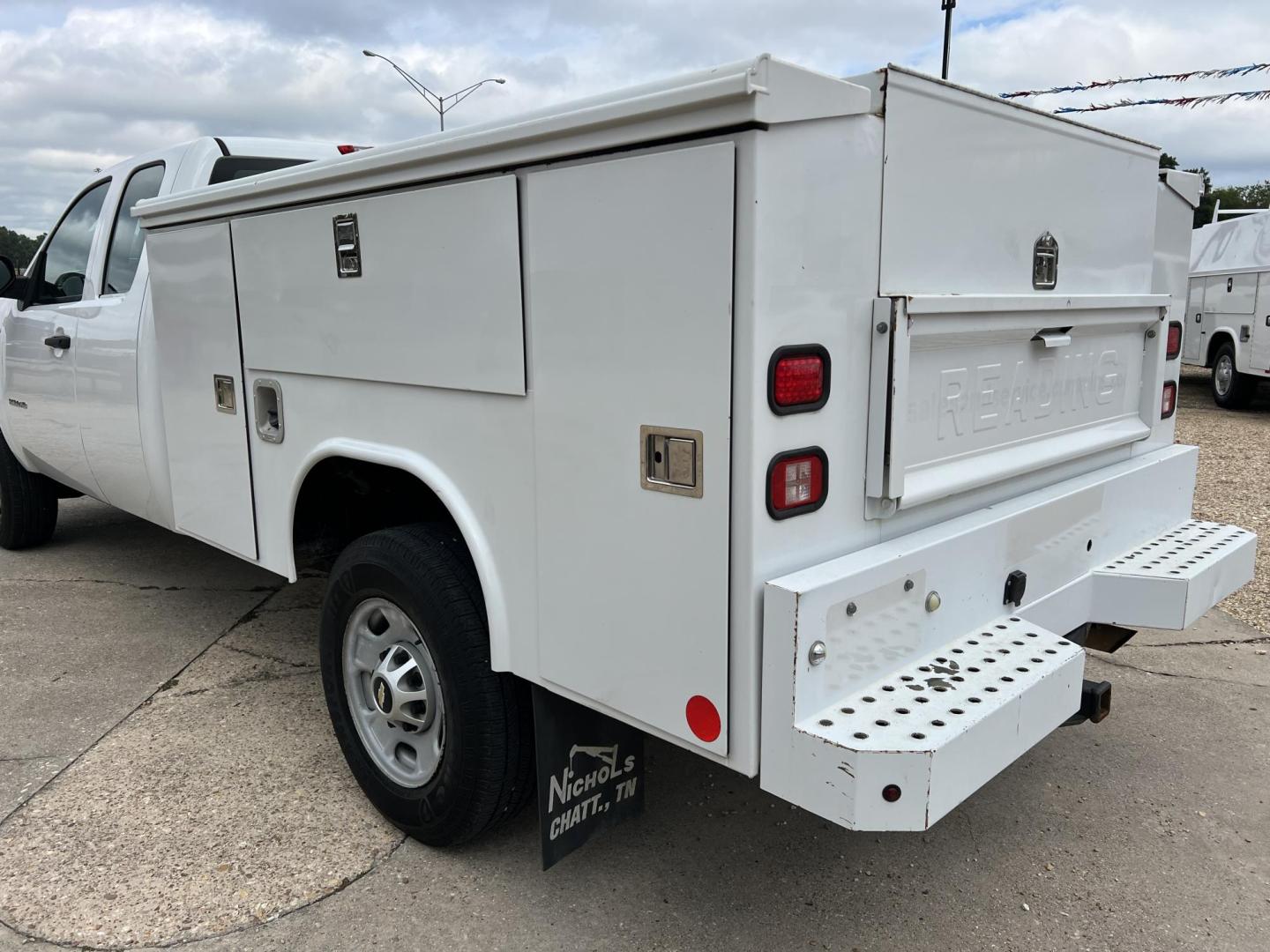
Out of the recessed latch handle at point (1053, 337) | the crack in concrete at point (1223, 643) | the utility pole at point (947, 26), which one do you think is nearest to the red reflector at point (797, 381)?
the recessed latch handle at point (1053, 337)

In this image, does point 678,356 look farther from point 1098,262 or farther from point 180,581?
point 180,581

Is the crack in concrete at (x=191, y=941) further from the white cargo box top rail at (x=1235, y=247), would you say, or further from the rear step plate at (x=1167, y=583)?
the white cargo box top rail at (x=1235, y=247)

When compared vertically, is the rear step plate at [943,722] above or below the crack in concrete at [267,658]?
above

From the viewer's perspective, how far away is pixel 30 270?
5125 mm

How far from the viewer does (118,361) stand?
4.20 meters

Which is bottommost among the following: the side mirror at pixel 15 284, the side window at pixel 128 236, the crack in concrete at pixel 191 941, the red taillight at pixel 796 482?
the crack in concrete at pixel 191 941

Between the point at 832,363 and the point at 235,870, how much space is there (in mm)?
2179

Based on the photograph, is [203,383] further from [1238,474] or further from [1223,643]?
[1238,474]

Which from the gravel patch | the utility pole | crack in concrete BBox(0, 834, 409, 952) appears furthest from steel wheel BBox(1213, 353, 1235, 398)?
crack in concrete BBox(0, 834, 409, 952)

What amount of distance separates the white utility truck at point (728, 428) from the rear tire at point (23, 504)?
3280 mm

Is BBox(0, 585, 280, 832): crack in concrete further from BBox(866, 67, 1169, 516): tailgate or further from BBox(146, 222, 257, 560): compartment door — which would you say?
BBox(866, 67, 1169, 516): tailgate

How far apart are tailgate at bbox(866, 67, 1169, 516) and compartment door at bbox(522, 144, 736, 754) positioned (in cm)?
44

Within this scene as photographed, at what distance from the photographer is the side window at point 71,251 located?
4727 millimetres

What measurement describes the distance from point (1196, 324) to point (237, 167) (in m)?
12.7
